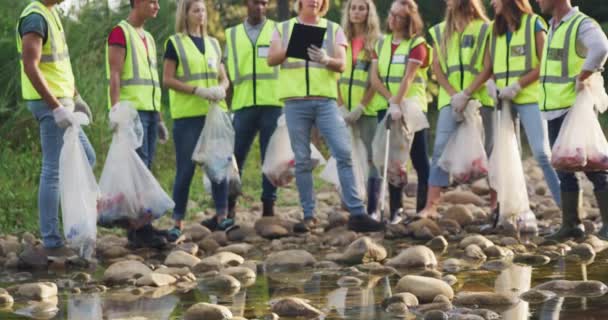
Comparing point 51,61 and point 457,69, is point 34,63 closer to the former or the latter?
point 51,61

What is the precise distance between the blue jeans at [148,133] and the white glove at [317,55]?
1186 millimetres

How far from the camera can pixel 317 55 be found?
9.23 meters

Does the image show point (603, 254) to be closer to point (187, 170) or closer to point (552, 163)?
point (552, 163)

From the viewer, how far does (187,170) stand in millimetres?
9484

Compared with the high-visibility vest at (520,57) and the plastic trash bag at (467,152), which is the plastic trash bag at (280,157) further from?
the high-visibility vest at (520,57)

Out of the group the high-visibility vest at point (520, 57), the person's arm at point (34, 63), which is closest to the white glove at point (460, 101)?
the high-visibility vest at point (520, 57)

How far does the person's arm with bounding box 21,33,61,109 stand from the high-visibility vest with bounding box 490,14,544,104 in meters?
3.29

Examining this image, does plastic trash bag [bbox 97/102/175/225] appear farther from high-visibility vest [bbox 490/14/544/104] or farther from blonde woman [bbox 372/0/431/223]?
high-visibility vest [bbox 490/14/544/104]

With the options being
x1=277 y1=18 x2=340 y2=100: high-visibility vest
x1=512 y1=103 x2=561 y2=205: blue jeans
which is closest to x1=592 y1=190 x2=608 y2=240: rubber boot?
x1=512 y1=103 x2=561 y2=205: blue jeans

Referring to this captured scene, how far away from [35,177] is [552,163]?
15.4 ft

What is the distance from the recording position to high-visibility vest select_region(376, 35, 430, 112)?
32.6ft

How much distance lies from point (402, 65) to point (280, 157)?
3.90 ft

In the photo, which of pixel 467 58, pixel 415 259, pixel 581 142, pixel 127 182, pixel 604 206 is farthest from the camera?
pixel 467 58

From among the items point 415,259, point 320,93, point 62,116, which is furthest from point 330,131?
point 62,116
